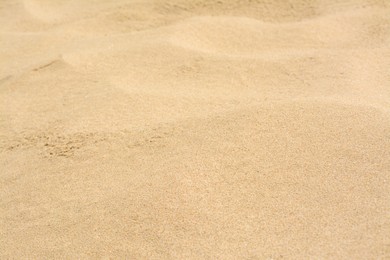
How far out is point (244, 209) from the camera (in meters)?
1.11

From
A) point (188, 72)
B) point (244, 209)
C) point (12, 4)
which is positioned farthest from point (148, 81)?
point (12, 4)

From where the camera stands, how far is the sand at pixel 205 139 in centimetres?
106

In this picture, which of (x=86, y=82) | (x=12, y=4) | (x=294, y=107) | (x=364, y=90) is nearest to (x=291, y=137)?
(x=294, y=107)

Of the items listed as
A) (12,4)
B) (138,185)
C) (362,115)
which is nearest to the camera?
(138,185)

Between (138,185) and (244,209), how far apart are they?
0.98 feet

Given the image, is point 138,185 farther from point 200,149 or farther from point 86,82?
point 86,82

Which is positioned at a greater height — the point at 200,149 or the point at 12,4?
the point at 12,4

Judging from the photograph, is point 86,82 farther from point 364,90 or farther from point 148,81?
point 364,90

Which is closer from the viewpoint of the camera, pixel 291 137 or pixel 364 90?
pixel 291 137

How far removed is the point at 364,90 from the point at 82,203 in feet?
3.16

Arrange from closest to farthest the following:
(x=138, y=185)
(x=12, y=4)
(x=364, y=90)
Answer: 1. (x=138, y=185)
2. (x=364, y=90)
3. (x=12, y=4)

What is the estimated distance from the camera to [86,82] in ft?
5.65

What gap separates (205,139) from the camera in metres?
1.34

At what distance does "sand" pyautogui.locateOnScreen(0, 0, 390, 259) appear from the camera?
1059 millimetres
